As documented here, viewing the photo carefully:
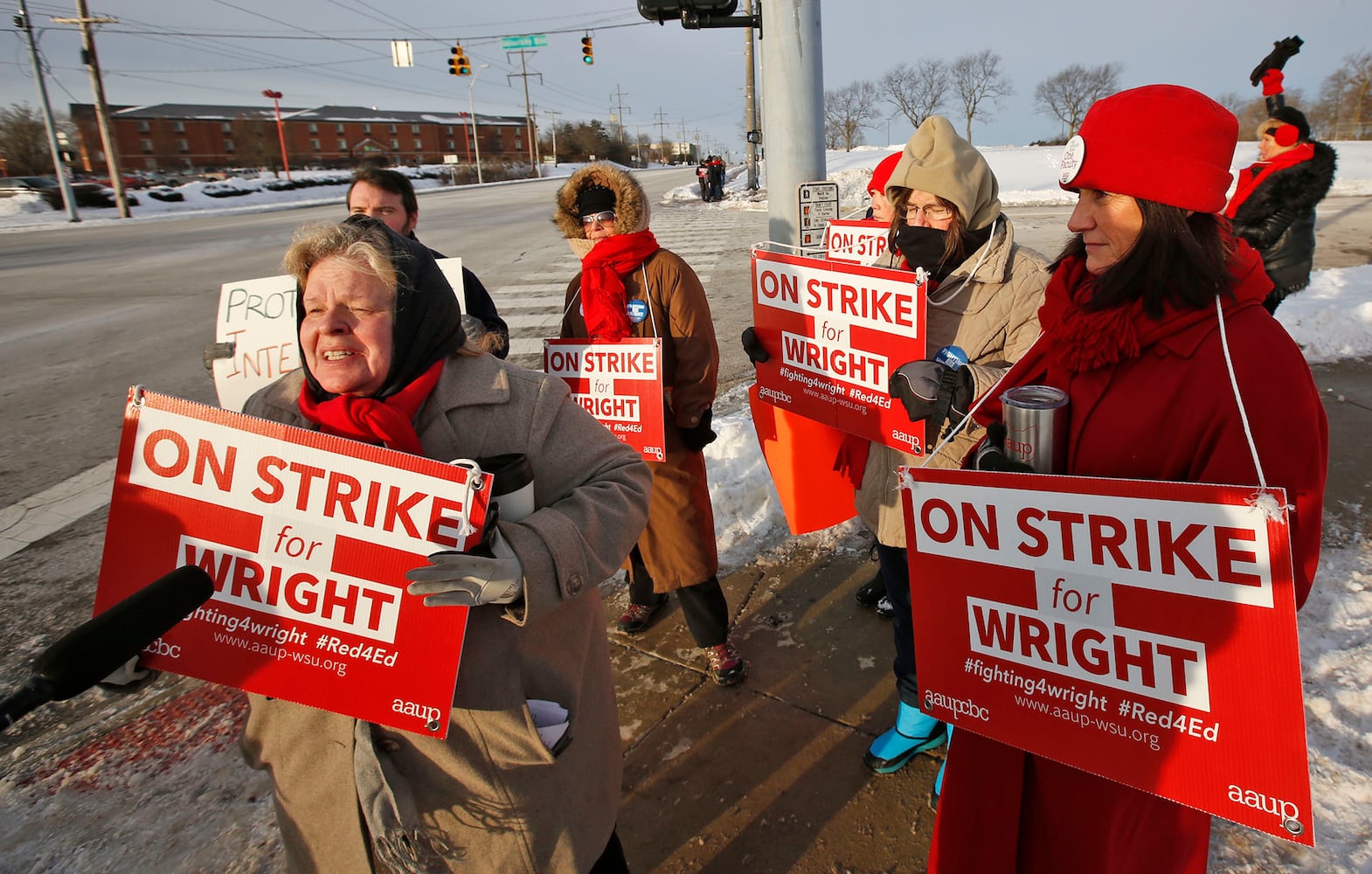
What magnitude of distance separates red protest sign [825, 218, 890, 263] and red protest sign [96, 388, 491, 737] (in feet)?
11.5

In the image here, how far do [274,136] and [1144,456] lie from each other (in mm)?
89446

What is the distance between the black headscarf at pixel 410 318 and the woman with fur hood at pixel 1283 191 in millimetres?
5573

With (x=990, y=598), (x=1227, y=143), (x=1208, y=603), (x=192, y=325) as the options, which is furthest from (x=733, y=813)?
(x=192, y=325)

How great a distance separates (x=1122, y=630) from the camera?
1390mm

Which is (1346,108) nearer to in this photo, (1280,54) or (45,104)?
(1280,54)

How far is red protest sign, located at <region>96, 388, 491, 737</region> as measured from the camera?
144 centimetres

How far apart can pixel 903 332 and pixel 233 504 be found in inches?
81.7

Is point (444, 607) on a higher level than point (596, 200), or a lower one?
lower

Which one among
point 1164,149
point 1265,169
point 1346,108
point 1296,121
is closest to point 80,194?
point 1265,169

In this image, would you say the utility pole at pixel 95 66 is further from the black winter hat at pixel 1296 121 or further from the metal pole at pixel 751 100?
the black winter hat at pixel 1296 121

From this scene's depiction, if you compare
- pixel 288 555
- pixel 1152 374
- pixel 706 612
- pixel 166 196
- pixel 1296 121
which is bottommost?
pixel 706 612

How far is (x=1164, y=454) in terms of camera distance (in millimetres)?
1444

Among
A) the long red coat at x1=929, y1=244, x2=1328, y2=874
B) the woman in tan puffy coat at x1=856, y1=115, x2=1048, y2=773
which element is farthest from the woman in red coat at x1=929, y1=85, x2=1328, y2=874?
the woman in tan puffy coat at x1=856, y1=115, x2=1048, y2=773

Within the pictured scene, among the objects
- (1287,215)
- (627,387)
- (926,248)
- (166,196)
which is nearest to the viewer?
(926,248)
